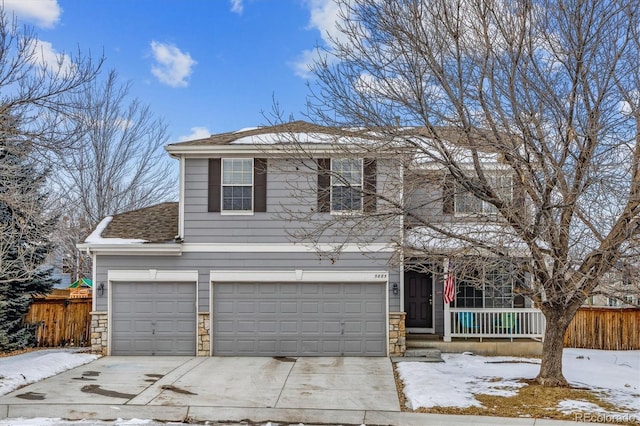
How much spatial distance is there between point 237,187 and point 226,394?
5540 millimetres

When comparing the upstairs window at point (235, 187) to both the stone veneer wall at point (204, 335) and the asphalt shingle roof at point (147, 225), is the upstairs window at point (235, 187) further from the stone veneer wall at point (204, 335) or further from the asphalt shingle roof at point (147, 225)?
the stone veneer wall at point (204, 335)

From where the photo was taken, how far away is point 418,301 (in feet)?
48.6

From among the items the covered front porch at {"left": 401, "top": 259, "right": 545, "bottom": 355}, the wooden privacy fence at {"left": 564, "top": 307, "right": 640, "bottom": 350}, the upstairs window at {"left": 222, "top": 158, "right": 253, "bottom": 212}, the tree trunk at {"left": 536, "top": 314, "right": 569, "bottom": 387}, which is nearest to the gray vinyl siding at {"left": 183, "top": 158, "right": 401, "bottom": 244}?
the upstairs window at {"left": 222, "top": 158, "right": 253, "bottom": 212}

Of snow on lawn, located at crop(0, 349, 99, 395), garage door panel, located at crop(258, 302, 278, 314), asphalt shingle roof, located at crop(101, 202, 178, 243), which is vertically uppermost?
asphalt shingle roof, located at crop(101, 202, 178, 243)

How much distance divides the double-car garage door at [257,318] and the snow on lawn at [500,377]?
6.10ft

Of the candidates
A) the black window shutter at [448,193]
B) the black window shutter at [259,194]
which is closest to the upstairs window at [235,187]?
the black window shutter at [259,194]

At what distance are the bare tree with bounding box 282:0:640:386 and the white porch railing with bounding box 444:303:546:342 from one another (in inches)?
211

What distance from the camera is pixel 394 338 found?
1308 cm

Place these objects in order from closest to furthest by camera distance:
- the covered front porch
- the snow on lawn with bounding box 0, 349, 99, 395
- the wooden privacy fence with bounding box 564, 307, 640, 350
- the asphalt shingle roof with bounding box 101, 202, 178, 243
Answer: the snow on lawn with bounding box 0, 349, 99, 395 < the covered front porch < the asphalt shingle roof with bounding box 101, 202, 178, 243 < the wooden privacy fence with bounding box 564, 307, 640, 350

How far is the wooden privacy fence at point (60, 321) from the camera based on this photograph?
15.1 metres

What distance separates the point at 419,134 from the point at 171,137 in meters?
17.9

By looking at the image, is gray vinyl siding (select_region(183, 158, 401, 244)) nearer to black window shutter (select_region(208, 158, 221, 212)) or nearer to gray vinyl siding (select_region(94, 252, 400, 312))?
black window shutter (select_region(208, 158, 221, 212))

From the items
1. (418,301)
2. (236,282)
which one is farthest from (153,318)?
(418,301)
